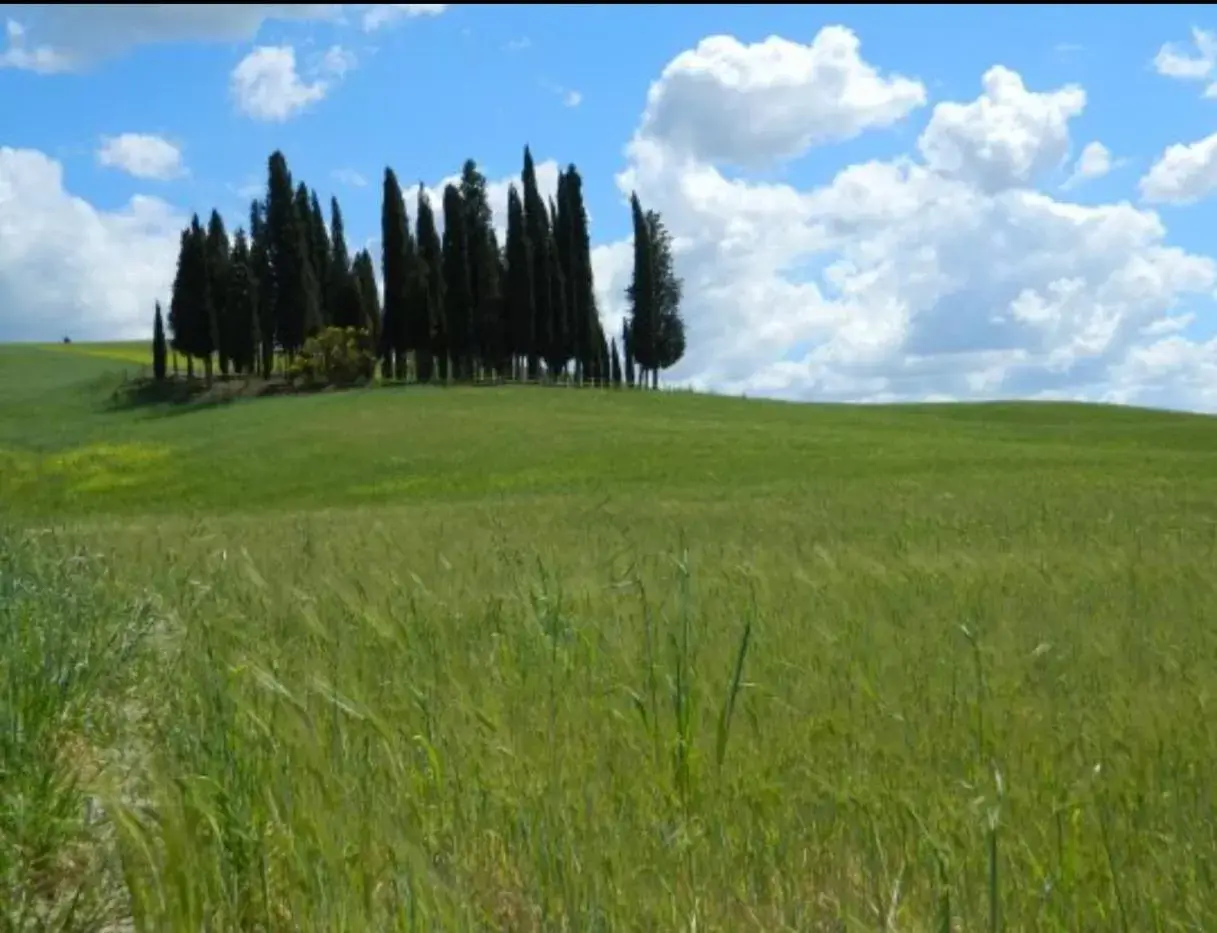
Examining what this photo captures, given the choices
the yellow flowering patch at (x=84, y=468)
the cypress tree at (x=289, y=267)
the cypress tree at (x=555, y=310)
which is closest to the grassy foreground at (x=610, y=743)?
the yellow flowering patch at (x=84, y=468)

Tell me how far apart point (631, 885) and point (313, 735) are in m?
0.84

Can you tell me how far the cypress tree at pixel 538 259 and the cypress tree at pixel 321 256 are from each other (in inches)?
513

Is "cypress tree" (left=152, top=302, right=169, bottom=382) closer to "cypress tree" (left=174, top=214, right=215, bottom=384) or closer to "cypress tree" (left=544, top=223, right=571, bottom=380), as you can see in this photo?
"cypress tree" (left=174, top=214, right=215, bottom=384)

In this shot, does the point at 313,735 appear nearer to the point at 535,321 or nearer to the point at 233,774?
the point at 233,774

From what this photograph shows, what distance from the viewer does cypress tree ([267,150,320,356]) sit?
69.1m

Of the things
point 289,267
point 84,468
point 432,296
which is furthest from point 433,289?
point 84,468

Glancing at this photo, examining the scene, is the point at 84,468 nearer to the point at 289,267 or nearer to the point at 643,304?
the point at 289,267

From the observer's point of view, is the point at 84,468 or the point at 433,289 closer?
the point at 84,468

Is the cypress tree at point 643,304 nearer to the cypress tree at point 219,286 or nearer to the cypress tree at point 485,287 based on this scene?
the cypress tree at point 485,287

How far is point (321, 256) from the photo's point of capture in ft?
253

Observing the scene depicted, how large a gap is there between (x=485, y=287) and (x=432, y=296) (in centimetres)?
281

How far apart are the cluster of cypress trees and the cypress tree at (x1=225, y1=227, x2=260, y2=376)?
2.0 inches

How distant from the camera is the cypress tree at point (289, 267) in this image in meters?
69.1

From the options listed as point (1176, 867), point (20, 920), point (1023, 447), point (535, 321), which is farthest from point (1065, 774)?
point (535, 321)
